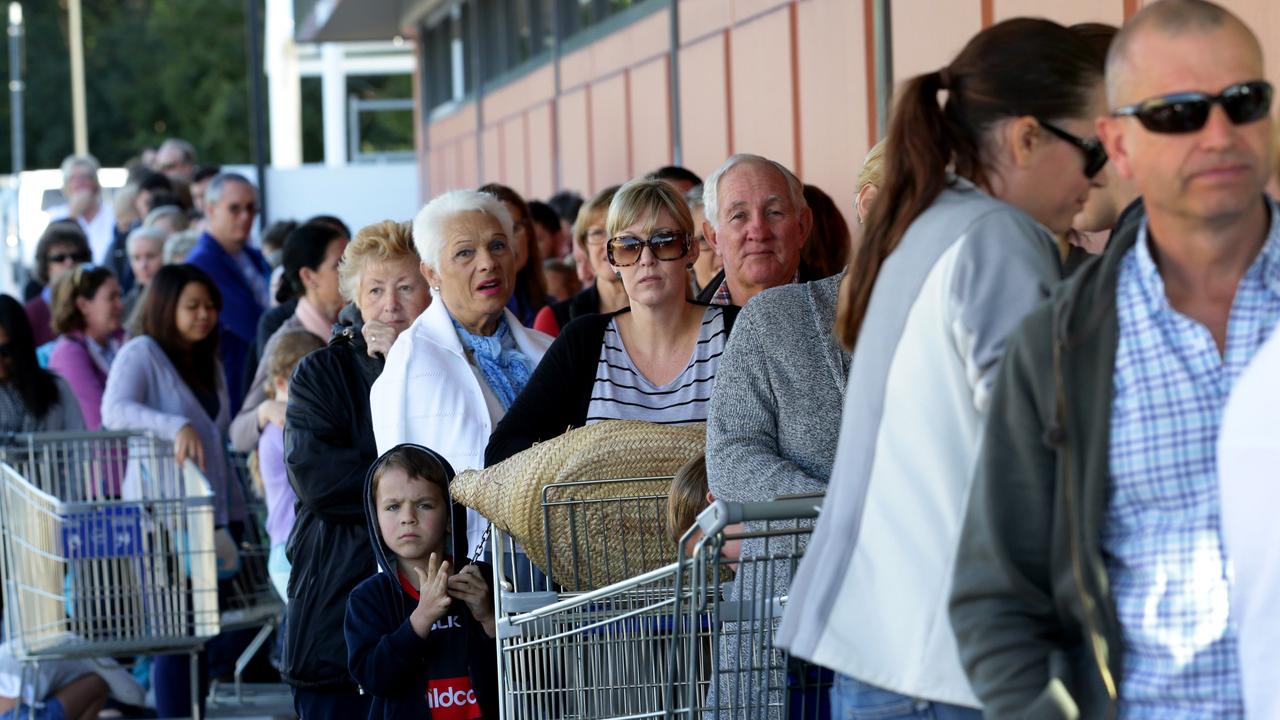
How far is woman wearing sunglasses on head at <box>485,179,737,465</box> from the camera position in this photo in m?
4.66

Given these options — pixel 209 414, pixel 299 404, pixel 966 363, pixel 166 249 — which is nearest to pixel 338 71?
pixel 166 249

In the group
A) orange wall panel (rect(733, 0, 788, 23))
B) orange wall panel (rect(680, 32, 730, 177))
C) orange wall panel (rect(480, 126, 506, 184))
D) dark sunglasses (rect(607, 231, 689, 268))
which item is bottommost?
dark sunglasses (rect(607, 231, 689, 268))

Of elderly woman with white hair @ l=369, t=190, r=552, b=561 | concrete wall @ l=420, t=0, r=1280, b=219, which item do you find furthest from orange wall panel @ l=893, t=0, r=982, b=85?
elderly woman with white hair @ l=369, t=190, r=552, b=561

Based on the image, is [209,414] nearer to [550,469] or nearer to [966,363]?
[550,469]

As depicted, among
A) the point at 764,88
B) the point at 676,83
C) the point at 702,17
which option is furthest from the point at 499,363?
the point at 676,83

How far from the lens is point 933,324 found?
2453 millimetres

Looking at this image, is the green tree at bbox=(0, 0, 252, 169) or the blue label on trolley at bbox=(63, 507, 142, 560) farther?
the green tree at bbox=(0, 0, 252, 169)

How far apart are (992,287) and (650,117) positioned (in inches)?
435

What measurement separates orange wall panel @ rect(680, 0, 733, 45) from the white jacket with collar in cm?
641

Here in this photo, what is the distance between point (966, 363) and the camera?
2443mm

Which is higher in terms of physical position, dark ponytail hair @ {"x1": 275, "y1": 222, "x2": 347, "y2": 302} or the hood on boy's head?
dark ponytail hair @ {"x1": 275, "y1": 222, "x2": 347, "y2": 302}

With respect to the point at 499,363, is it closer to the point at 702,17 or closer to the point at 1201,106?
the point at 1201,106

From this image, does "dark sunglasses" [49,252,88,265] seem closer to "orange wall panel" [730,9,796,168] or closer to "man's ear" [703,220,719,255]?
"orange wall panel" [730,9,796,168]

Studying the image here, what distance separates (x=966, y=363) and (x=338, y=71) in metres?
41.8
